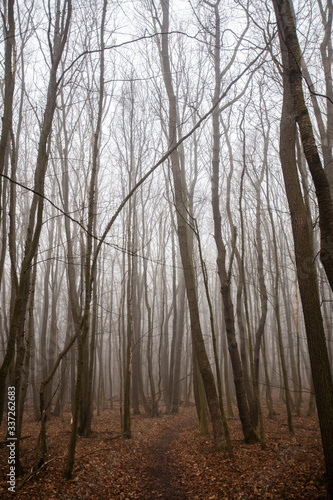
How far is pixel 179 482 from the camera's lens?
4.45m

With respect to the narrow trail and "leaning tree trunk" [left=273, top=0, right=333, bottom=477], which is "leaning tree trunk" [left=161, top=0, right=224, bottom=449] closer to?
the narrow trail

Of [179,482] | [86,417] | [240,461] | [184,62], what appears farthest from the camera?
[184,62]

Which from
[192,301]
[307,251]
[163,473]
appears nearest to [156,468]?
[163,473]

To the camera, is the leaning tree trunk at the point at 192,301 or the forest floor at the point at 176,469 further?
the leaning tree trunk at the point at 192,301

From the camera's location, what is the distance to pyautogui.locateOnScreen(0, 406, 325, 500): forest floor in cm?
370

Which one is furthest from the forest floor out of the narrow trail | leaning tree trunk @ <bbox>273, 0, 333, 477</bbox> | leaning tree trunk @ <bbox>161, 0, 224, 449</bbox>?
leaning tree trunk @ <bbox>273, 0, 333, 477</bbox>

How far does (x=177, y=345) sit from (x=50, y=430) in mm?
5260

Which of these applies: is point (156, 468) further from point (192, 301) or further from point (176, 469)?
point (192, 301)

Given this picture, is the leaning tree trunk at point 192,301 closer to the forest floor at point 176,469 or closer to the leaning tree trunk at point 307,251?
the forest floor at point 176,469

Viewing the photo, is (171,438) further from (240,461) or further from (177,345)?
(177,345)

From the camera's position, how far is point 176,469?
16.3ft

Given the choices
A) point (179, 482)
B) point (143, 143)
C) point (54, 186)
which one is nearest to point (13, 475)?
point (179, 482)

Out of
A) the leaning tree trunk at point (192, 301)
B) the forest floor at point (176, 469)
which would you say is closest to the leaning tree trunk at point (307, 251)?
the forest floor at point (176, 469)

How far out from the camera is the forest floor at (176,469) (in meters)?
3.70
